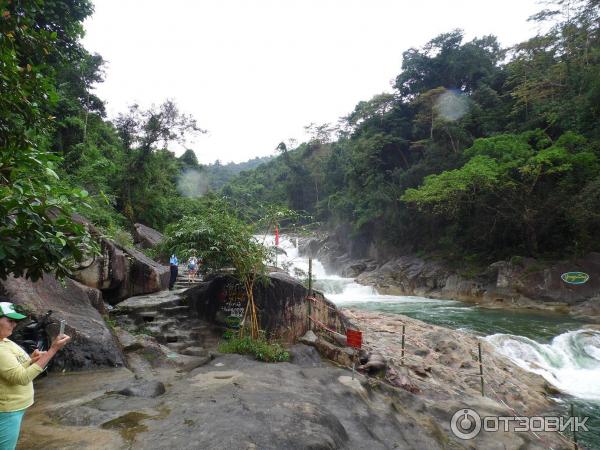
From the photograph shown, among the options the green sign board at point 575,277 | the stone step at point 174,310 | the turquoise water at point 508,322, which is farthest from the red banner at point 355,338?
the green sign board at point 575,277

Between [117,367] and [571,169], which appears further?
[571,169]

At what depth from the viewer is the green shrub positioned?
304 inches

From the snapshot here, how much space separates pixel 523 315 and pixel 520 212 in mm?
6582

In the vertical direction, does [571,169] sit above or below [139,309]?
above

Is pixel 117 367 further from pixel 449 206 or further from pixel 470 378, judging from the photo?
pixel 449 206

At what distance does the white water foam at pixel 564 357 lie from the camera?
10.3m

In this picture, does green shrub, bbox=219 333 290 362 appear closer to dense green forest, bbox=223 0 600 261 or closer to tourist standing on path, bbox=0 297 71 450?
dense green forest, bbox=223 0 600 261

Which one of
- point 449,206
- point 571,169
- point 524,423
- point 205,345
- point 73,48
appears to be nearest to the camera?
point 524,423

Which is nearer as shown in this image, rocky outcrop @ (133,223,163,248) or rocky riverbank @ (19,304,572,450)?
rocky riverbank @ (19,304,572,450)

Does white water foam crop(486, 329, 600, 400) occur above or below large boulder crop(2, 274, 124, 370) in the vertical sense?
below

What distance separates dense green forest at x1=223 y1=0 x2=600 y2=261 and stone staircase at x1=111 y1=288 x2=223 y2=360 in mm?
3367

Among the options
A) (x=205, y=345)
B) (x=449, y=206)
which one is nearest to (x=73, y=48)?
(x=205, y=345)

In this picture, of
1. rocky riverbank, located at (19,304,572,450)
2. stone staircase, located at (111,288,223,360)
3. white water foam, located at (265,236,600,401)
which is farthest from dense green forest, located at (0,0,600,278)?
white water foam, located at (265,236,600,401)

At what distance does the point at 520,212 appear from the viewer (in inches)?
829
